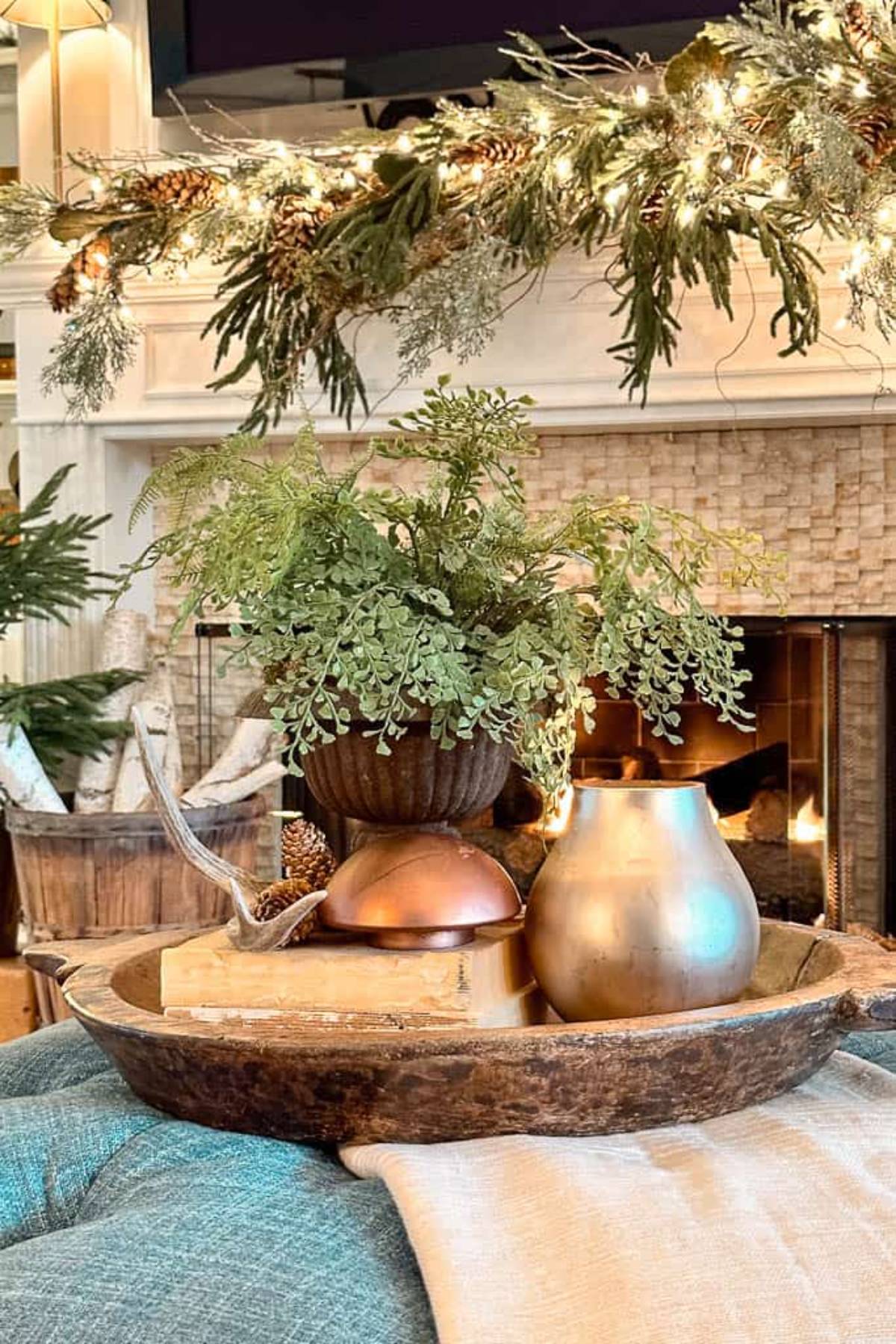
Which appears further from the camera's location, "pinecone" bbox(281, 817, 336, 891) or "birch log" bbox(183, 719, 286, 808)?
"birch log" bbox(183, 719, 286, 808)

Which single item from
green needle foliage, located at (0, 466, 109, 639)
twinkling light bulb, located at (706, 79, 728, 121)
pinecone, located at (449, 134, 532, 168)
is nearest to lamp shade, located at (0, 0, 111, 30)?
green needle foliage, located at (0, 466, 109, 639)

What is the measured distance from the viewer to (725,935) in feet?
3.16

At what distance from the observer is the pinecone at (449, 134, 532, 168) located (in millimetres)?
2318

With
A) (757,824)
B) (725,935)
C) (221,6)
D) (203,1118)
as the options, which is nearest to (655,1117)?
(725,935)

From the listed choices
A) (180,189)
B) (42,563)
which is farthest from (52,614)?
(180,189)

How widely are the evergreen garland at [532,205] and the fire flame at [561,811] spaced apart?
1.24 m

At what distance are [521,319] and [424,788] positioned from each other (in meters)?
2.00

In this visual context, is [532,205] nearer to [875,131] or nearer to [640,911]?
[875,131]

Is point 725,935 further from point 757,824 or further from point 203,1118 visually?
point 757,824

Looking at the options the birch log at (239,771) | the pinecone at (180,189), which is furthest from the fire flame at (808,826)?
the pinecone at (180,189)

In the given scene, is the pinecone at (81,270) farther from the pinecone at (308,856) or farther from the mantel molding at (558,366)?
the pinecone at (308,856)

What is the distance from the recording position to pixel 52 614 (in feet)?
9.44

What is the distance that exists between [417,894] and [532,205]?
5.05 feet

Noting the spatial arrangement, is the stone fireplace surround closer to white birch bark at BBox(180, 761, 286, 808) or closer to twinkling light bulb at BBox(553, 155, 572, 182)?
twinkling light bulb at BBox(553, 155, 572, 182)
